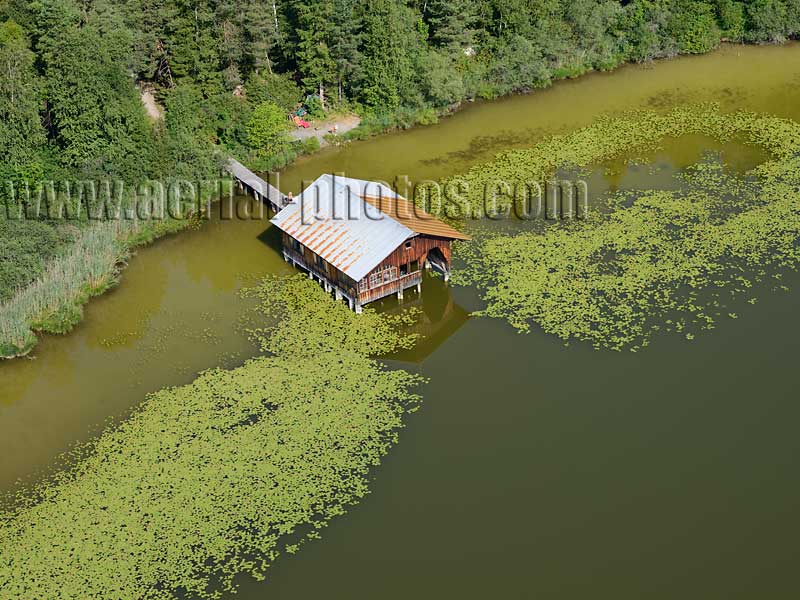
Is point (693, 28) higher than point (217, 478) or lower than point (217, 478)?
higher

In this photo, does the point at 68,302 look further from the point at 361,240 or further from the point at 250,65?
the point at 250,65

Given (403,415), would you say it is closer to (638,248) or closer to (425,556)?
(425,556)

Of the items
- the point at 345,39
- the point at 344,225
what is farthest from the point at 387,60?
the point at 344,225

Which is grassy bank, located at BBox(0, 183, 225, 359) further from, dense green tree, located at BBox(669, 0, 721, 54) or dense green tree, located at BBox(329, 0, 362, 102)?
dense green tree, located at BBox(669, 0, 721, 54)

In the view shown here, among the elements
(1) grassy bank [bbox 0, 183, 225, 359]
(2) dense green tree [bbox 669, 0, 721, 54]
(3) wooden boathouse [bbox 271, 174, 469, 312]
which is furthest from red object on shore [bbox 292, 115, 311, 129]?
(2) dense green tree [bbox 669, 0, 721, 54]

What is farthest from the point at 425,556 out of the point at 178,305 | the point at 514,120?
the point at 514,120

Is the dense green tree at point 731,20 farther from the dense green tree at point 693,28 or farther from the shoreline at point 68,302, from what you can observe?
the shoreline at point 68,302
